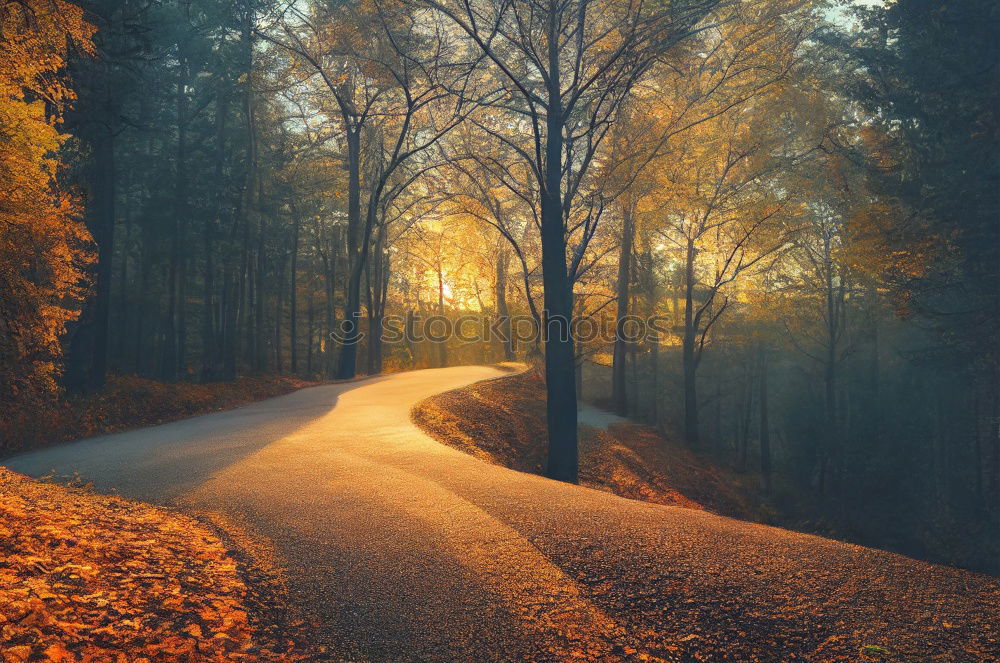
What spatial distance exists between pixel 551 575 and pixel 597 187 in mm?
9247

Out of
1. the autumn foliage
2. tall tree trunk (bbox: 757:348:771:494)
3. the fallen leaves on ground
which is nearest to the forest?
the autumn foliage

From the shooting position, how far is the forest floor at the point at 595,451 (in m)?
11.3

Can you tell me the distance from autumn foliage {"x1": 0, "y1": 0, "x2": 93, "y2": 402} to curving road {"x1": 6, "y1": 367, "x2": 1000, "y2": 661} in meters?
2.95

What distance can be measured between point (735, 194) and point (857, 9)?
6.58 m

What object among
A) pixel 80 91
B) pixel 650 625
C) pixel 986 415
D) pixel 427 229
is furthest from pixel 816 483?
pixel 80 91

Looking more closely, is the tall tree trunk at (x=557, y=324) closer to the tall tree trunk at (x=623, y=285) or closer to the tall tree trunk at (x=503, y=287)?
the tall tree trunk at (x=623, y=285)

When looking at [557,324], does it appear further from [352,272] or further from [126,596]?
[352,272]

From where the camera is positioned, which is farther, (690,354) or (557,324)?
(690,354)

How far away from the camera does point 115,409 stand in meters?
12.6

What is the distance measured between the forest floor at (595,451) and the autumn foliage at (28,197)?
5.93 metres

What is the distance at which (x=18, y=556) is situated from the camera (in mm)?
3436

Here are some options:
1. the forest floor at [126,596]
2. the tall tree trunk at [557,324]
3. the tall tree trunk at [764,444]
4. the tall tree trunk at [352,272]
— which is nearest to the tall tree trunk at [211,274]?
the tall tree trunk at [352,272]

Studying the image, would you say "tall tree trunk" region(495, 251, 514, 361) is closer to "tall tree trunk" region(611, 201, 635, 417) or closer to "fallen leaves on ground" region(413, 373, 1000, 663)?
"tall tree trunk" region(611, 201, 635, 417)

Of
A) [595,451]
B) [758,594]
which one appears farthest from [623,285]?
[758,594]
